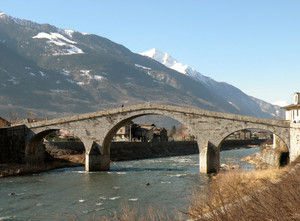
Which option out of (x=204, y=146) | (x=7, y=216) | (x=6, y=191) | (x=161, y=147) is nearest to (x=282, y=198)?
(x=7, y=216)

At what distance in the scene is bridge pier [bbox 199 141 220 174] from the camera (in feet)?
122

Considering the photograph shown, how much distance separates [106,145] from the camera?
43125mm

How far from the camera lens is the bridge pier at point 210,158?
122 feet

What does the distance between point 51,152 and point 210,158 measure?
28.3m

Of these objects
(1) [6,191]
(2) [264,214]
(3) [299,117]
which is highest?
(3) [299,117]

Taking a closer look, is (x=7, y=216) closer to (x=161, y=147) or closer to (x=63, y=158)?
(x=63, y=158)

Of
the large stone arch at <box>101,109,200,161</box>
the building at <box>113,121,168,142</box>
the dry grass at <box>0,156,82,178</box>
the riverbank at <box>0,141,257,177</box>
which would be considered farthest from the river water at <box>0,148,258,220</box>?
the building at <box>113,121,168,142</box>

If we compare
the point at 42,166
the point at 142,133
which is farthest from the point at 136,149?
the point at 142,133

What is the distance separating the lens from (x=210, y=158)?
123ft

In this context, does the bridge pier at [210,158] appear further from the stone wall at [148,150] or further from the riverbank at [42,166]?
the stone wall at [148,150]

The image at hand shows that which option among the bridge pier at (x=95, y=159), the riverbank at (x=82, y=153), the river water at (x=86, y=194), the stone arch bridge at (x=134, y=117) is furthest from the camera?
the riverbank at (x=82, y=153)

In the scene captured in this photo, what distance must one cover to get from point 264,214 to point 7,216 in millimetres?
16132

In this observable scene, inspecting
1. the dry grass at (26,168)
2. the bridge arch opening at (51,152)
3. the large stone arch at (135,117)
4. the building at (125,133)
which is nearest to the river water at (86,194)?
the dry grass at (26,168)

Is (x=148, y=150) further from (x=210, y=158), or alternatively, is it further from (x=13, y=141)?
(x=210, y=158)
